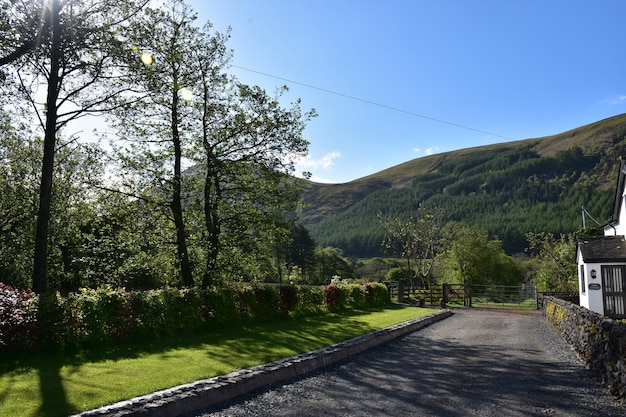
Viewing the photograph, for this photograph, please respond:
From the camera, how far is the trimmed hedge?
9758mm

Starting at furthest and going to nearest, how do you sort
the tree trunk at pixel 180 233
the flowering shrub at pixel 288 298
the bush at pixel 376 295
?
the bush at pixel 376 295 < the flowering shrub at pixel 288 298 < the tree trunk at pixel 180 233

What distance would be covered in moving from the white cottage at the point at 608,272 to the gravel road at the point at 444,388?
30.9ft

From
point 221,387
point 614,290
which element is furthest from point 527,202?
point 221,387

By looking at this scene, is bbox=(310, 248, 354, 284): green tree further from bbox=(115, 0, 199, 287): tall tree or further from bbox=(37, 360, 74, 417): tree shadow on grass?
bbox=(37, 360, 74, 417): tree shadow on grass

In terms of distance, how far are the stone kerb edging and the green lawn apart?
17.2 inches

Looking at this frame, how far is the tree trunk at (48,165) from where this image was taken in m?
12.4

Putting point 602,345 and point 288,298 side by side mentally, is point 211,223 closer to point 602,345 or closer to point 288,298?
point 288,298

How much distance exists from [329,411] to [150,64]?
43.9ft

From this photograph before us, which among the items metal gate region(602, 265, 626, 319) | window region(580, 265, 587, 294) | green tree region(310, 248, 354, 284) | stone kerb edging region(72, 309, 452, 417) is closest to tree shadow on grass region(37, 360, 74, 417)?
stone kerb edging region(72, 309, 452, 417)

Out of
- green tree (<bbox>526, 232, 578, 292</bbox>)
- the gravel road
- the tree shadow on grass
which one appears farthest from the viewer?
→ green tree (<bbox>526, 232, 578, 292</bbox>)

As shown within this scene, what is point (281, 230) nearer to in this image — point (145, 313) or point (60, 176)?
point (145, 313)

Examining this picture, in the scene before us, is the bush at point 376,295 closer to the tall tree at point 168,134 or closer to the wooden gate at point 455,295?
the wooden gate at point 455,295

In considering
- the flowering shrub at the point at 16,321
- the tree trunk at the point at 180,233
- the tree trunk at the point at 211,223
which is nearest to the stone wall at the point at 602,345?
the flowering shrub at the point at 16,321

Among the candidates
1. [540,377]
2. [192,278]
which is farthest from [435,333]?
[192,278]
